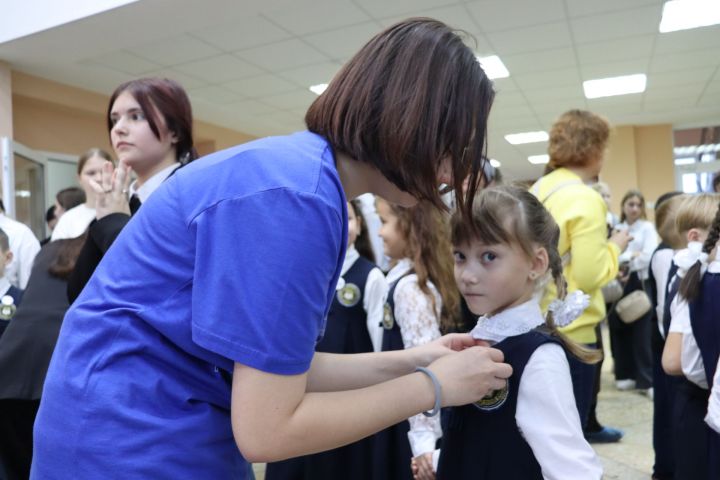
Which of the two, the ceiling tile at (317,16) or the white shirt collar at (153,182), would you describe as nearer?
the white shirt collar at (153,182)

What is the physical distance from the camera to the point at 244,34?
16.6 ft

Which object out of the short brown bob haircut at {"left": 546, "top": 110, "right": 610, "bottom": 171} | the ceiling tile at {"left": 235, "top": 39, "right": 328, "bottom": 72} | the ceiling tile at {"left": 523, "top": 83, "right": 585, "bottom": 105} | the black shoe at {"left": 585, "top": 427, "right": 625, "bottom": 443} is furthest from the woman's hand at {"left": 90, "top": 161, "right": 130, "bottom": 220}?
the ceiling tile at {"left": 523, "top": 83, "right": 585, "bottom": 105}

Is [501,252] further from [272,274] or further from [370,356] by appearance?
[272,274]

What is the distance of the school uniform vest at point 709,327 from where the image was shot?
1633mm

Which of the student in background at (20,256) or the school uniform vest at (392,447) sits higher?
the student in background at (20,256)

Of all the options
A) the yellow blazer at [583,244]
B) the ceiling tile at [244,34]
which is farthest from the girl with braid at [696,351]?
the ceiling tile at [244,34]

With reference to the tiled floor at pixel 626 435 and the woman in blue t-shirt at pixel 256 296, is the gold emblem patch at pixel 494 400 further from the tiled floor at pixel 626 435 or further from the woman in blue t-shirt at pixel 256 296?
the tiled floor at pixel 626 435


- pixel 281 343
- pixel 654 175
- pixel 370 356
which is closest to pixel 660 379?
pixel 370 356

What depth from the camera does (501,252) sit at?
125cm

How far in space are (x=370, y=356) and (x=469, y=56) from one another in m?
0.53

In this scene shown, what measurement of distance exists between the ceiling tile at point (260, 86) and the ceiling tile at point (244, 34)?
1021 millimetres

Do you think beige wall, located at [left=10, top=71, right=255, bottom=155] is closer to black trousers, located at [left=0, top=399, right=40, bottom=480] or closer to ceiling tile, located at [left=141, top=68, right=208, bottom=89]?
ceiling tile, located at [left=141, top=68, right=208, bottom=89]

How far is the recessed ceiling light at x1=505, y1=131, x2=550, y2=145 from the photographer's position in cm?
960

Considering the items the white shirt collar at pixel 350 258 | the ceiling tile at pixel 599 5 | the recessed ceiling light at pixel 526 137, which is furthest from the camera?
the recessed ceiling light at pixel 526 137
